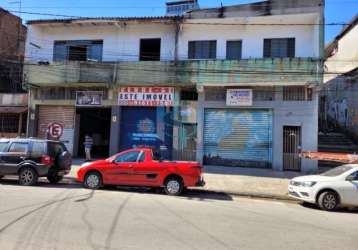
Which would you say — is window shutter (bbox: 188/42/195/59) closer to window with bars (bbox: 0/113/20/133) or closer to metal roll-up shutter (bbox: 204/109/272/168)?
metal roll-up shutter (bbox: 204/109/272/168)

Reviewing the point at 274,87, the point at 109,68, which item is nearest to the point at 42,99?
the point at 109,68

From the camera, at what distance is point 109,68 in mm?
23219

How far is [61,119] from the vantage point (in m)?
25.1

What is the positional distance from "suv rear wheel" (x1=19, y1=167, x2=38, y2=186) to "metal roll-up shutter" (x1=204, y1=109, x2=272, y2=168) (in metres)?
10.3

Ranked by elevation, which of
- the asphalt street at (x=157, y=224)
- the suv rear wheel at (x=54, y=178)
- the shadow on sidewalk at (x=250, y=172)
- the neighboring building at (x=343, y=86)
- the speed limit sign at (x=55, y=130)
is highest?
the neighboring building at (x=343, y=86)

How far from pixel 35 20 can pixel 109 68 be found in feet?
19.2

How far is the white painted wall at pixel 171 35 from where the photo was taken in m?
22.0

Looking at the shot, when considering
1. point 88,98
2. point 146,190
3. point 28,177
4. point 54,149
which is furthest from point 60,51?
point 146,190

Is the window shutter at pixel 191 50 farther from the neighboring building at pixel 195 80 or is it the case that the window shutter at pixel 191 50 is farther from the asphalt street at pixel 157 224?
the asphalt street at pixel 157 224

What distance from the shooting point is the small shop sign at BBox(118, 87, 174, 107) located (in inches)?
904

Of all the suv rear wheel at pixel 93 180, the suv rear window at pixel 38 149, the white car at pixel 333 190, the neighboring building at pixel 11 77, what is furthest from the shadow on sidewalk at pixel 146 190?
the neighboring building at pixel 11 77

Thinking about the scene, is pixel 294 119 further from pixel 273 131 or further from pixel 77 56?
pixel 77 56

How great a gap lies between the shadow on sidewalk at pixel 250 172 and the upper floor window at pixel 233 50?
5931mm

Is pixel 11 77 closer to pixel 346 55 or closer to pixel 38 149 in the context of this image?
pixel 38 149
